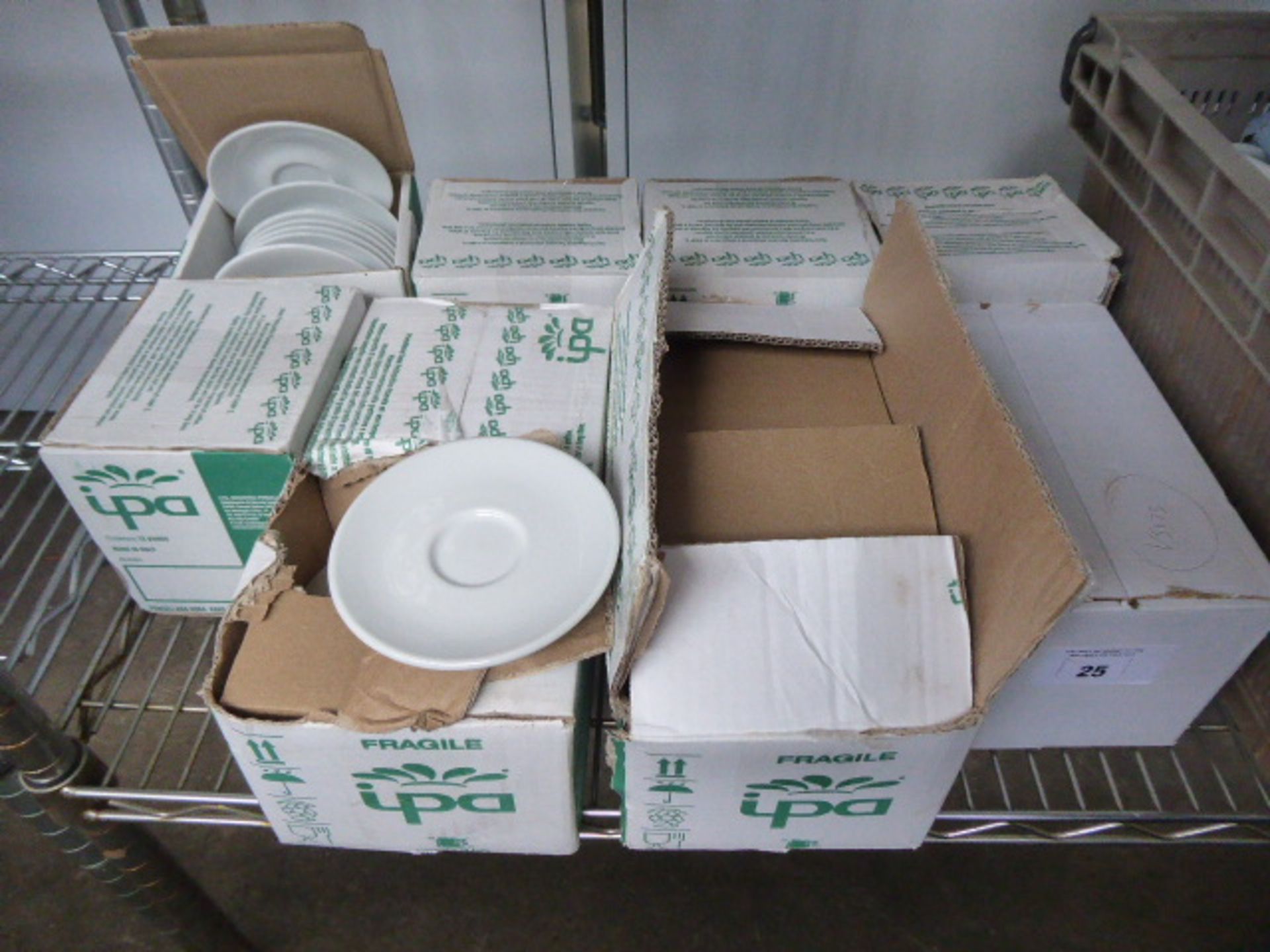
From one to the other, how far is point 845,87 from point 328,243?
0.85 m

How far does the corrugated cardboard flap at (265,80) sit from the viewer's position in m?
0.96

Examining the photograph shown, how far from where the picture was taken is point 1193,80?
0.96 metres

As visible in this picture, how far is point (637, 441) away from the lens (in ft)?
2.09

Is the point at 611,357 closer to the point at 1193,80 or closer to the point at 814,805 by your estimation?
the point at 814,805

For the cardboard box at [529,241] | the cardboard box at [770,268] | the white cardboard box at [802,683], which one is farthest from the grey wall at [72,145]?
the white cardboard box at [802,683]

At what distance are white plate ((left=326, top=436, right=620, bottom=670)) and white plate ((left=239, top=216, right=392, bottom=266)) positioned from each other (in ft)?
1.28

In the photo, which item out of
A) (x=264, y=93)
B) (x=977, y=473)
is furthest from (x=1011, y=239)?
(x=264, y=93)

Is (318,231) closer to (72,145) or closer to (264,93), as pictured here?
(264,93)

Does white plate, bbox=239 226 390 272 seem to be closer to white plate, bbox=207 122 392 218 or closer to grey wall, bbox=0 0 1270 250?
white plate, bbox=207 122 392 218

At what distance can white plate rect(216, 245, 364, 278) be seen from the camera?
963 millimetres

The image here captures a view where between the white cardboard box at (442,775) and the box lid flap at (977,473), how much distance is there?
291 mm

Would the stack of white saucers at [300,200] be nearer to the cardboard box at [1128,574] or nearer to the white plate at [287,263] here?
the white plate at [287,263]

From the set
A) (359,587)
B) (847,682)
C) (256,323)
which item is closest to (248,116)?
(256,323)

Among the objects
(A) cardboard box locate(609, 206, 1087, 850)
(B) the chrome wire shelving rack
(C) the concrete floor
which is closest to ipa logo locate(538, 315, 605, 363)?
(A) cardboard box locate(609, 206, 1087, 850)
